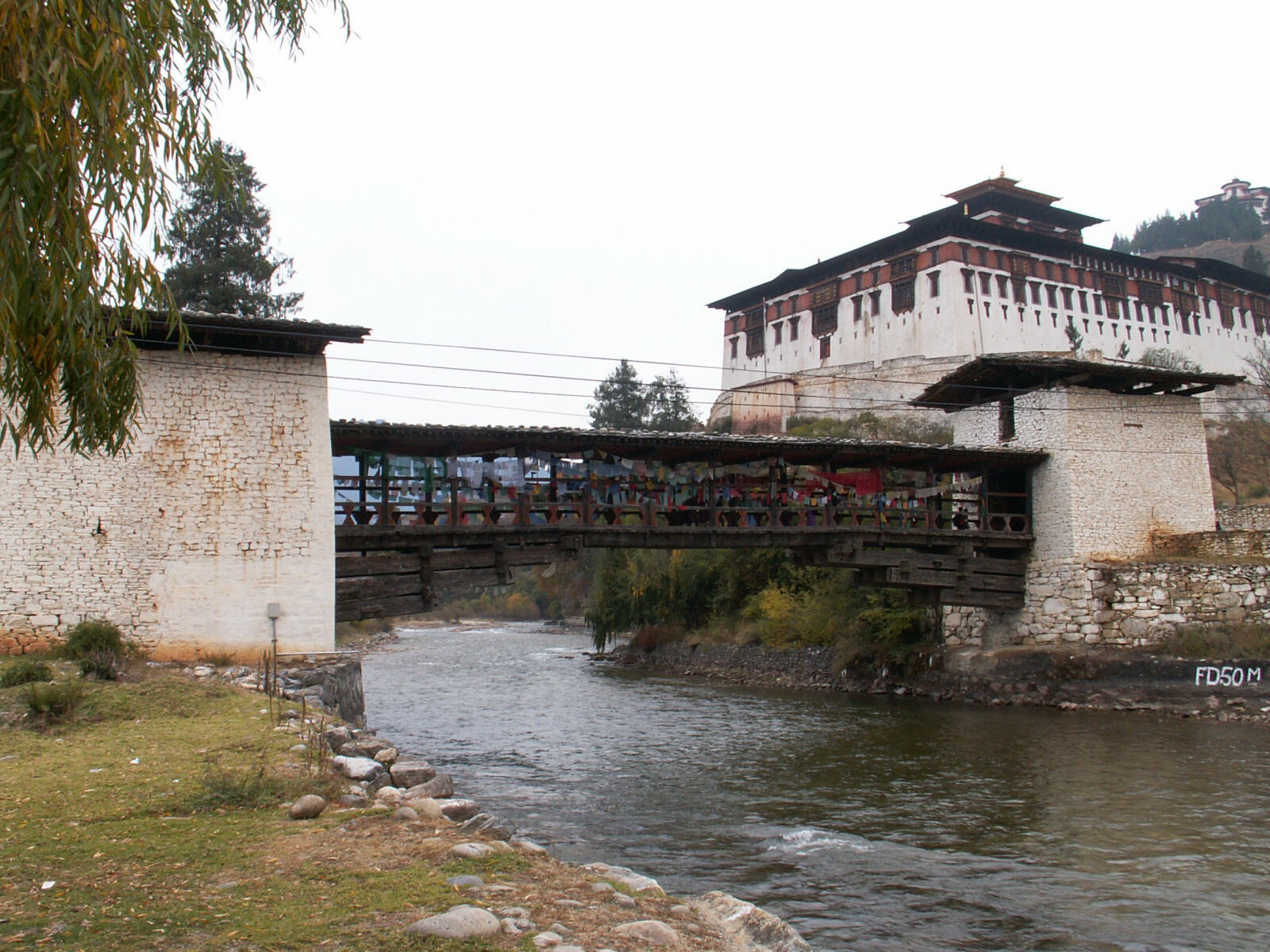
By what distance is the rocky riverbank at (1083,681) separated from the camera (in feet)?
66.4

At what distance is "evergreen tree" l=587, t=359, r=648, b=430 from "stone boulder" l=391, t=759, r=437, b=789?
50055mm

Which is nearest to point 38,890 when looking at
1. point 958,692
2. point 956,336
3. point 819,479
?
point 819,479

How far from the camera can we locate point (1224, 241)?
109812mm

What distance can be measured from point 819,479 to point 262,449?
12581 millimetres

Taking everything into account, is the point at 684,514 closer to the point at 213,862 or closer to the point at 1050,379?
the point at 1050,379

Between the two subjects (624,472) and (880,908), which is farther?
(624,472)

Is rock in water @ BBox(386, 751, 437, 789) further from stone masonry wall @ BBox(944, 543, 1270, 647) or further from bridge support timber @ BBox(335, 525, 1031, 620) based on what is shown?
stone masonry wall @ BBox(944, 543, 1270, 647)

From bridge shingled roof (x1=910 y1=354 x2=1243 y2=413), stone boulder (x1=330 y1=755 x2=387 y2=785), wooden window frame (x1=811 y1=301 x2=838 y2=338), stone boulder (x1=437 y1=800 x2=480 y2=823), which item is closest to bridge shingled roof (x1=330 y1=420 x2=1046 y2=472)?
bridge shingled roof (x1=910 y1=354 x2=1243 y2=413)

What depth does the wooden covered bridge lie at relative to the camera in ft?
56.3

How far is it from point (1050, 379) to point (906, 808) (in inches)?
585

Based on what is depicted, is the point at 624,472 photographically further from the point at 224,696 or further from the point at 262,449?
the point at 224,696

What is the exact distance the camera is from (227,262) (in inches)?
1389

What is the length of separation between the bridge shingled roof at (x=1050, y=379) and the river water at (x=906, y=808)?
26.3 feet

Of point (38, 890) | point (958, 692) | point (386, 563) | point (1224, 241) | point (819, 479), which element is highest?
point (1224, 241)
